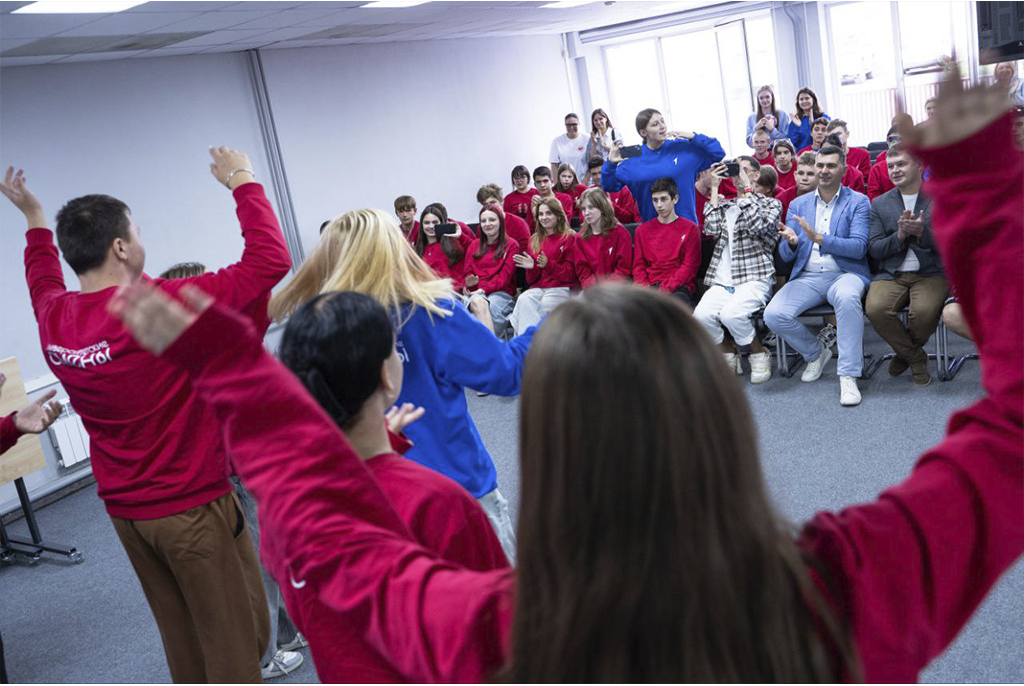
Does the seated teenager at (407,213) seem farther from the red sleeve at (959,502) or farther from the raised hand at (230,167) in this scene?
the red sleeve at (959,502)

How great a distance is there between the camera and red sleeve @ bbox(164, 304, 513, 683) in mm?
750

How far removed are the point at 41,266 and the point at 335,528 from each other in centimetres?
196

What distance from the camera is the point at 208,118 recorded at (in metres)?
7.59

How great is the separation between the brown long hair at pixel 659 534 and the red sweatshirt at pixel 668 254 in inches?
196

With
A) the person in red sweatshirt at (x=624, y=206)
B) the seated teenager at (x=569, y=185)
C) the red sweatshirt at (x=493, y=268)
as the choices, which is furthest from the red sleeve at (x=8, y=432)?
the seated teenager at (x=569, y=185)

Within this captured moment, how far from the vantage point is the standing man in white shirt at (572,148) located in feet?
35.8

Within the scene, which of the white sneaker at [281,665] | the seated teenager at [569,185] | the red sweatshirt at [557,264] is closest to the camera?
the white sneaker at [281,665]

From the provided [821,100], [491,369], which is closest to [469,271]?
[491,369]

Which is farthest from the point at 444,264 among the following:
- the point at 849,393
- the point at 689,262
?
the point at 849,393

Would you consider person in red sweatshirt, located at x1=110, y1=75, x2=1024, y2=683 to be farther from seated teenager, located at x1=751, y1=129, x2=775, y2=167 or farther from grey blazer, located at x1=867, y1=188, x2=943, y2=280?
seated teenager, located at x1=751, y1=129, x2=775, y2=167

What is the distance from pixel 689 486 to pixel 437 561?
0.26m

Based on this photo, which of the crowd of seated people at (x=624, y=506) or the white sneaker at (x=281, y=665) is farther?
the white sneaker at (x=281, y=665)

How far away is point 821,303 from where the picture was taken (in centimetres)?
512

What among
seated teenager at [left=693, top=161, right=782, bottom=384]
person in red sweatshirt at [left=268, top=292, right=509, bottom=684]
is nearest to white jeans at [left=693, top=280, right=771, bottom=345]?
seated teenager at [left=693, top=161, right=782, bottom=384]
